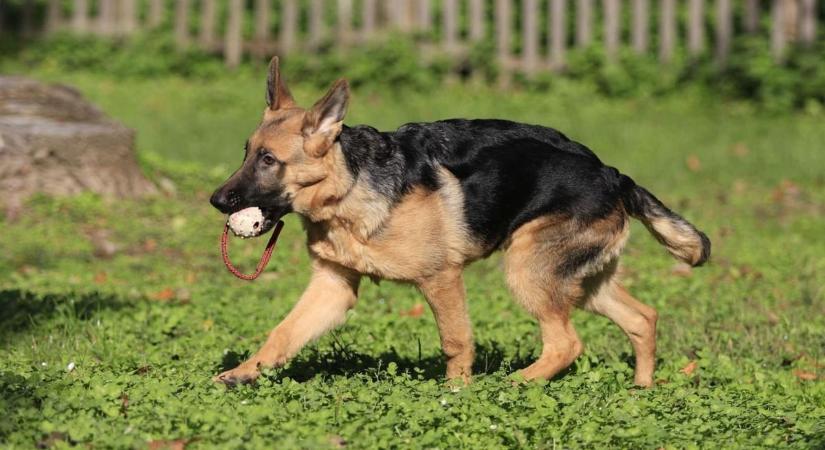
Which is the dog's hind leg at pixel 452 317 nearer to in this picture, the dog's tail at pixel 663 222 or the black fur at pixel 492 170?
the black fur at pixel 492 170

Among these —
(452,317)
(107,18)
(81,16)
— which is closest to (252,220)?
(452,317)

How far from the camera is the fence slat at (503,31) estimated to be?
1736 cm

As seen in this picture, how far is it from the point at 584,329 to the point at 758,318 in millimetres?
1253

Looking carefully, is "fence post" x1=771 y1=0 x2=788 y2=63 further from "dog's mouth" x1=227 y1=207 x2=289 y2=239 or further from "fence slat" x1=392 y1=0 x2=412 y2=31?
"dog's mouth" x1=227 y1=207 x2=289 y2=239

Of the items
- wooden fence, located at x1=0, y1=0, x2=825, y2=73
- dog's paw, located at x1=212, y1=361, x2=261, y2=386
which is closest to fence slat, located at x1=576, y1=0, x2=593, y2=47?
wooden fence, located at x1=0, y1=0, x2=825, y2=73

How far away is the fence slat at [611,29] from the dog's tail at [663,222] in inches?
418

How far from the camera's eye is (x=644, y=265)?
10.2 metres

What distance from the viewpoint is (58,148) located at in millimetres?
11078

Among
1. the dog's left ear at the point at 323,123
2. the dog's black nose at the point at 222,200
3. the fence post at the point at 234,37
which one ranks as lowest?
the fence post at the point at 234,37

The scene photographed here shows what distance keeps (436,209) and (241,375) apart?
1.27 m

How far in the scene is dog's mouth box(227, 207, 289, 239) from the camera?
612 centimetres

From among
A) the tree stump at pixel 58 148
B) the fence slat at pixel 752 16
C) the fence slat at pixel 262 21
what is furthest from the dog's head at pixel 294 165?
the fence slat at pixel 262 21

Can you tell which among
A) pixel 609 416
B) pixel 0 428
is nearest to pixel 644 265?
pixel 609 416

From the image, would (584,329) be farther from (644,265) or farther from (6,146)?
(6,146)
